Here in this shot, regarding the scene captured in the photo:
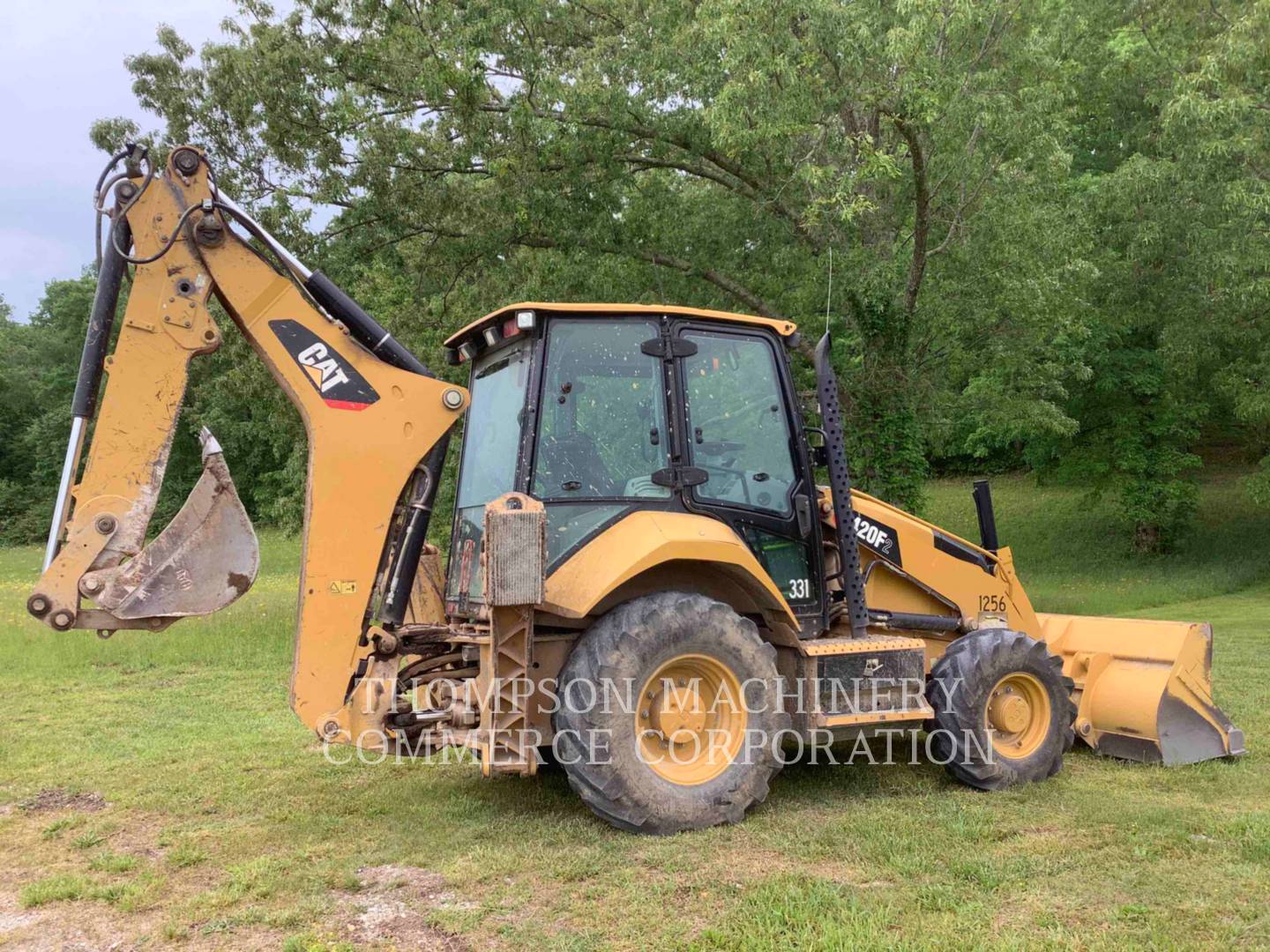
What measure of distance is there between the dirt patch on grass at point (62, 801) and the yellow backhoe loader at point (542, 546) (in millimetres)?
1701

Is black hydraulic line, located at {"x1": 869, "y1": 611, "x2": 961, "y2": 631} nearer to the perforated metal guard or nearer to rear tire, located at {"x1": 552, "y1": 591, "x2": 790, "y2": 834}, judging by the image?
rear tire, located at {"x1": 552, "y1": 591, "x2": 790, "y2": 834}

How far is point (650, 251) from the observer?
13906 millimetres

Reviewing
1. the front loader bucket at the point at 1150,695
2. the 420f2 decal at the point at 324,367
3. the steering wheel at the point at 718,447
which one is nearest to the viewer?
the 420f2 decal at the point at 324,367

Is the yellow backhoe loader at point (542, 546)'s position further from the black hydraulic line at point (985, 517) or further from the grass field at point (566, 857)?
the black hydraulic line at point (985, 517)

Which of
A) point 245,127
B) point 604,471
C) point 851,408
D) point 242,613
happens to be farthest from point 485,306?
point 604,471

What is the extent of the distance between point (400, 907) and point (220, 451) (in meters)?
2.26

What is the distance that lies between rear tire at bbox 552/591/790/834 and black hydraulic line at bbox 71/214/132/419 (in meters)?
2.55

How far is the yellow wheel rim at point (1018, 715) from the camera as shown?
585 cm

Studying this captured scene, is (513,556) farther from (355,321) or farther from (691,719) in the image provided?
(355,321)

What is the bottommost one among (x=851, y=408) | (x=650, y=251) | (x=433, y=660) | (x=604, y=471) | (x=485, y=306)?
(x=433, y=660)

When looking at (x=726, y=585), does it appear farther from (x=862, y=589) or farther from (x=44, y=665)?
(x=44, y=665)

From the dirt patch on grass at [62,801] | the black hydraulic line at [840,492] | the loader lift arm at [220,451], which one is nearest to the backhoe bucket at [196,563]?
the loader lift arm at [220,451]

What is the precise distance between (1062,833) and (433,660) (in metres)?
3.26

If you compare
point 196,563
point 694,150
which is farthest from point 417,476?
point 694,150
